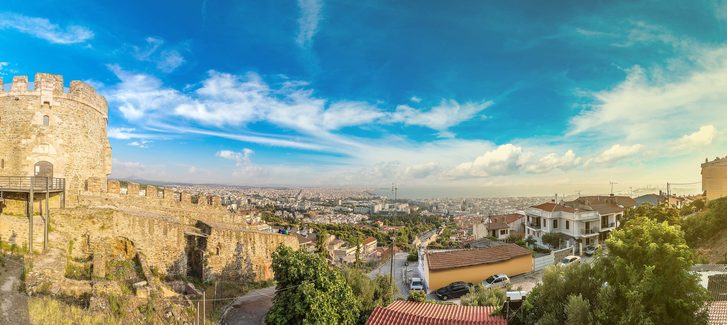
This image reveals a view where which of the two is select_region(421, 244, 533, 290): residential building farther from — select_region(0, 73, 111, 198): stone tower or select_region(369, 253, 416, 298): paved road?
select_region(0, 73, 111, 198): stone tower

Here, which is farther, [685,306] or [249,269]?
[249,269]

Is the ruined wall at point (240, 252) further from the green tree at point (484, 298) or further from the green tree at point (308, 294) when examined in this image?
the green tree at point (484, 298)

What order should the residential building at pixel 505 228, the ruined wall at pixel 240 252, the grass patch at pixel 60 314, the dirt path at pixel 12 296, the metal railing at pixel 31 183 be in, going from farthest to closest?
the residential building at pixel 505 228 < the ruined wall at pixel 240 252 < the metal railing at pixel 31 183 < the grass patch at pixel 60 314 < the dirt path at pixel 12 296

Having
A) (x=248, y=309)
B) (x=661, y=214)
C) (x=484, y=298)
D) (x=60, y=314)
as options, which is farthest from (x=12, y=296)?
(x=661, y=214)

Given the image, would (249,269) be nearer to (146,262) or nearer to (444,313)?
(146,262)

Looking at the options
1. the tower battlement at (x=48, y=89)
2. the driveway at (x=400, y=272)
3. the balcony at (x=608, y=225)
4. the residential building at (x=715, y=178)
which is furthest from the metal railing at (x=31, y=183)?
the residential building at (x=715, y=178)

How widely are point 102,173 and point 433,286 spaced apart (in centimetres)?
1763

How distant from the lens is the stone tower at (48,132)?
14.8 m

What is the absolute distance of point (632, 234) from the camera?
8.69m

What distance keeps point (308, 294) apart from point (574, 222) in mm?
27318

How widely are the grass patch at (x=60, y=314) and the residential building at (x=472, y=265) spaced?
48.9 ft

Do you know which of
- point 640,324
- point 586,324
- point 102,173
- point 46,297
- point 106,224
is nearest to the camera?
point 640,324

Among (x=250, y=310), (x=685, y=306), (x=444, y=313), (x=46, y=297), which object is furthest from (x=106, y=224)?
(x=685, y=306)

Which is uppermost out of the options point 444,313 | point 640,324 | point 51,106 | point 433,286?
point 51,106
